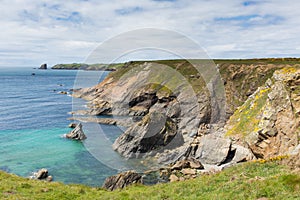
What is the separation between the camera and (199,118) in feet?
200

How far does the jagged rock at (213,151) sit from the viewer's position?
36844 mm

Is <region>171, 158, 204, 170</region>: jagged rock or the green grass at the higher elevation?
the green grass

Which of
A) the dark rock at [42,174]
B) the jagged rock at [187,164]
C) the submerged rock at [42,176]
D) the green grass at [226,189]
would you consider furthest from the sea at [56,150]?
the green grass at [226,189]

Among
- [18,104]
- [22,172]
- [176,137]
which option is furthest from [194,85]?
[18,104]

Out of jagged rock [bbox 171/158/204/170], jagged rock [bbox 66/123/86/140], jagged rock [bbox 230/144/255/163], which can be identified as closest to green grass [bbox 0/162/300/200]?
jagged rock [bbox 230/144/255/163]

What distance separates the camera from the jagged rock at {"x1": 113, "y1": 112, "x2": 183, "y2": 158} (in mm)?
44281

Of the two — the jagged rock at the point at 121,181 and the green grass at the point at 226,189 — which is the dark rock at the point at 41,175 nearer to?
the jagged rock at the point at 121,181

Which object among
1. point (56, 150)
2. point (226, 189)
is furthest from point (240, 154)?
point (56, 150)

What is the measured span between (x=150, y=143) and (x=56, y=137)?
892 inches

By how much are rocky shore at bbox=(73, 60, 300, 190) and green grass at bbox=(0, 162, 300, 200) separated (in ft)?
12.2

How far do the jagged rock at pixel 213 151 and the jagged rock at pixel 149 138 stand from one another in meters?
6.96

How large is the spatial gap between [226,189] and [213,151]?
24.4 meters

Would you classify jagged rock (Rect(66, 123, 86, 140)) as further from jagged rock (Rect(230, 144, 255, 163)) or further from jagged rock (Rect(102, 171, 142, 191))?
jagged rock (Rect(230, 144, 255, 163))

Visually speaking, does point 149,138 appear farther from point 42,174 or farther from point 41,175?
point 41,175
